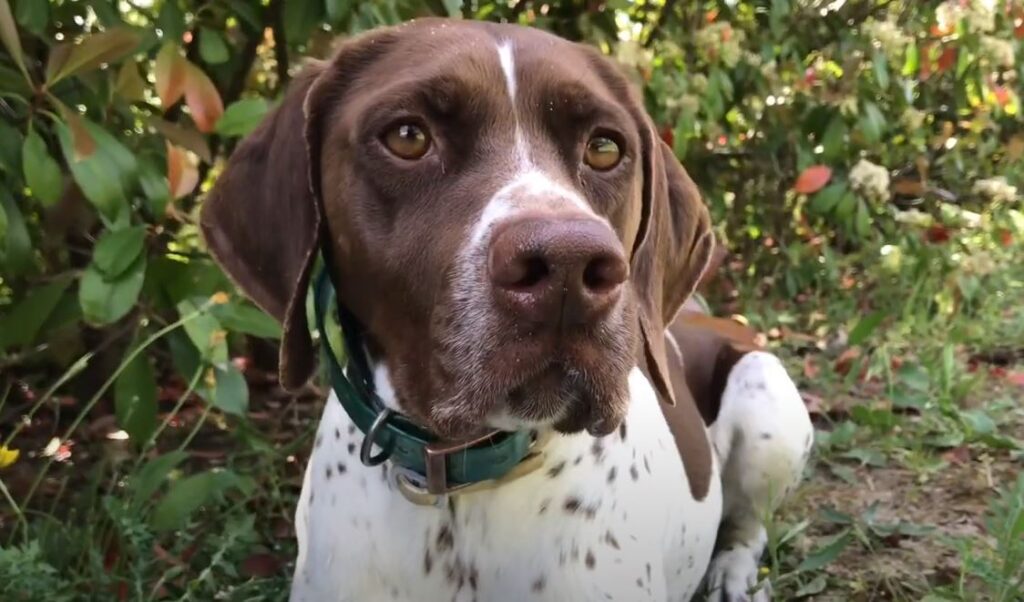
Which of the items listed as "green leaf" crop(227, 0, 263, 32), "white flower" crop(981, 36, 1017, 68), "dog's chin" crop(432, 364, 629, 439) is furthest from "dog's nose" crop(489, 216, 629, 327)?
"white flower" crop(981, 36, 1017, 68)

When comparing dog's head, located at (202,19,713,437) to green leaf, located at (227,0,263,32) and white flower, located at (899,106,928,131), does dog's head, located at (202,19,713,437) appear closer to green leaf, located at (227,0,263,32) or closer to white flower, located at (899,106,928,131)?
green leaf, located at (227,0,263,32)

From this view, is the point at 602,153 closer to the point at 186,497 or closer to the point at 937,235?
the point at 186,497

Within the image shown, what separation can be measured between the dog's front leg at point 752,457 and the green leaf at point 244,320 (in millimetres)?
1321

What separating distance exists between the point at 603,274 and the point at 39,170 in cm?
119

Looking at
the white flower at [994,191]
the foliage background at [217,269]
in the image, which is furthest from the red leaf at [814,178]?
the white flower at [994,191]

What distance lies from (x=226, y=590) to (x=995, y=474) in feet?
6.94

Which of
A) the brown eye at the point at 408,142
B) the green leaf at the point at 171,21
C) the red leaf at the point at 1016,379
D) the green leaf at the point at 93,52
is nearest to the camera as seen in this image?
the brown eye at the point at 408,142

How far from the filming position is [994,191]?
15.7ft

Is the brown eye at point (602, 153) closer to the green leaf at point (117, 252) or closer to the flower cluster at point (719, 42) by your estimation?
the green leaf at point (117, 252)

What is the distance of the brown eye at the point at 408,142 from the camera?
1.97 m

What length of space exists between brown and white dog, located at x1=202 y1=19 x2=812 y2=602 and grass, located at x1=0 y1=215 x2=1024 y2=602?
18.9 inches

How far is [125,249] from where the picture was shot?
242cm

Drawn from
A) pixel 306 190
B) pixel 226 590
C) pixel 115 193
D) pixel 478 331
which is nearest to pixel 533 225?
pixel 478 331

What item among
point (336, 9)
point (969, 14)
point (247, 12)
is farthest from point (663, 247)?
point (969, 14)
